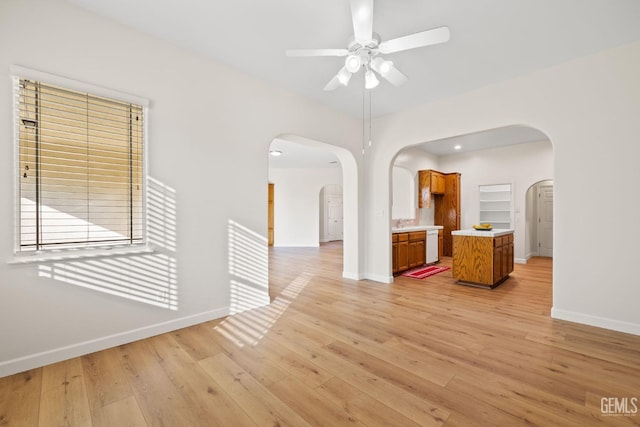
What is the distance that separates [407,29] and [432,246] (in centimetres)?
495

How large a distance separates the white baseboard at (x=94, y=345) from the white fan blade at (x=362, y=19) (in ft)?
9.91

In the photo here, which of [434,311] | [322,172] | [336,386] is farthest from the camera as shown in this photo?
[322,172]

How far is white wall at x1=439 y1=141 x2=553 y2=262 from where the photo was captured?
6578 millimetres

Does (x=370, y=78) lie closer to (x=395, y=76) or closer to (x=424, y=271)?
(x=395, y=76)

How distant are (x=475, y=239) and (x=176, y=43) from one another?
478 cm

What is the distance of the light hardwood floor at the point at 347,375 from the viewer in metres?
1.63

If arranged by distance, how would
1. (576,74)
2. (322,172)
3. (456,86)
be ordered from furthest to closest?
1. (322,172)
2. (456,86)
3. (576,74)

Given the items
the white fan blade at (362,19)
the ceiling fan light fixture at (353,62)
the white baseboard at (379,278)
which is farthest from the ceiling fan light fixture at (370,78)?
the white baseboard at (379,278)

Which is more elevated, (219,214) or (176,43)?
(176,43)

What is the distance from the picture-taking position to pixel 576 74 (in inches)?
118

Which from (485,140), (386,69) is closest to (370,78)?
(386,69)

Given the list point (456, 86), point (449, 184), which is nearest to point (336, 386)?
point (456, 86)

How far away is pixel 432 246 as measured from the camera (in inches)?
253

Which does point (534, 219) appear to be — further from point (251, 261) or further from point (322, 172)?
point (251, 261)
